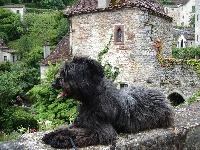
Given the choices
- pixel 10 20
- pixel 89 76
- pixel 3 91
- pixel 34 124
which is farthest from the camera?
pixel 10 20

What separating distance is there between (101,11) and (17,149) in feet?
44.3

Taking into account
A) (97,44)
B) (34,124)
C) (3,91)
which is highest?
(97,44)

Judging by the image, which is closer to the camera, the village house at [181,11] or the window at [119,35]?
the window at [119,35]

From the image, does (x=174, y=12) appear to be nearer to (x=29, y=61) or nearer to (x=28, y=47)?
(x=28, y=47)

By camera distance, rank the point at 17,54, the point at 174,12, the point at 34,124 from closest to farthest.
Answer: the point at 34,124 → the point at 17,54 → the point at 174,12

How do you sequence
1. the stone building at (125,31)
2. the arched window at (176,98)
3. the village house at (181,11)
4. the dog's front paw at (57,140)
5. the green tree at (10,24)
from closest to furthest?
1. the dog's front paw at (57,140)
2. the stone building at (125,31)
3. the arched window at (176,98)
4. the green tree at (10,24)
5. the village house at (181,11)

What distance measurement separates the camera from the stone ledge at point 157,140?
11.3ft

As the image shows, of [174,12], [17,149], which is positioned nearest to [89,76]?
[17,149]

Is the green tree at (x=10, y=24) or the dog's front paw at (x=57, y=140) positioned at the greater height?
the green tree at (x=10, y=24)

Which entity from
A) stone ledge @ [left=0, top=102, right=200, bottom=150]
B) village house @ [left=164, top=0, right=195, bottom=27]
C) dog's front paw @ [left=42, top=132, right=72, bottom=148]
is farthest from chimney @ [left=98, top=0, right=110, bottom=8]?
village house @ [left=164, top=0, right=195, bottom=27]

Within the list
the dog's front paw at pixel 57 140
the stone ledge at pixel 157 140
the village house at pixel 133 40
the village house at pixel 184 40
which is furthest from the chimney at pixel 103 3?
the village house at pixel 184 40

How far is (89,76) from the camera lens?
3.55 meters

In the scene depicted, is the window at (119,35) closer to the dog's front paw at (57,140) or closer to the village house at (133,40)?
the village house at (133,40)

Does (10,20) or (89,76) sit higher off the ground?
(10,20)
